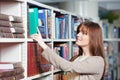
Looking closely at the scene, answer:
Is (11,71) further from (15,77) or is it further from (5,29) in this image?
(5,29)

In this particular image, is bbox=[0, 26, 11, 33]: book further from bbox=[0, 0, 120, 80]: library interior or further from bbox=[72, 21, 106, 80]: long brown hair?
bbox=[72, 21, 106, 80]: long brown hair

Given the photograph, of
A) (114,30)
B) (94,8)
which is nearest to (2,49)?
(94,8)

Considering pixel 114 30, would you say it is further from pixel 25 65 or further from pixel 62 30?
pixel 25 65

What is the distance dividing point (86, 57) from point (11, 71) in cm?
55

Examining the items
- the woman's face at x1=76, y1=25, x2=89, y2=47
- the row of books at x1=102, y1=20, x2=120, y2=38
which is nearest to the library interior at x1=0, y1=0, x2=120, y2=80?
the woman's face at x1=76, y1=25, x2=89, y2=47

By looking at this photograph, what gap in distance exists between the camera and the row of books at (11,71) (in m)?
1.58

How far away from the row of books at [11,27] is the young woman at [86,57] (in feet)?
0.56

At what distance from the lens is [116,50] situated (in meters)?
5.30

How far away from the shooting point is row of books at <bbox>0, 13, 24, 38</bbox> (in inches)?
62.9

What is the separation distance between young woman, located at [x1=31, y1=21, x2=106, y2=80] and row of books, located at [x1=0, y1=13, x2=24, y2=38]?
0.17 m

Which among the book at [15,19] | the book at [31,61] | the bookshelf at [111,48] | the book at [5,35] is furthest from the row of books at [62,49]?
the bookshelf at [111,48]

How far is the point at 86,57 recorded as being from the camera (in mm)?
1865

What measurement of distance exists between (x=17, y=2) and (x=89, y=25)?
541mm

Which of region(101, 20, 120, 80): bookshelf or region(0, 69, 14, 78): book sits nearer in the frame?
region(0, 69, 14, 78): book
